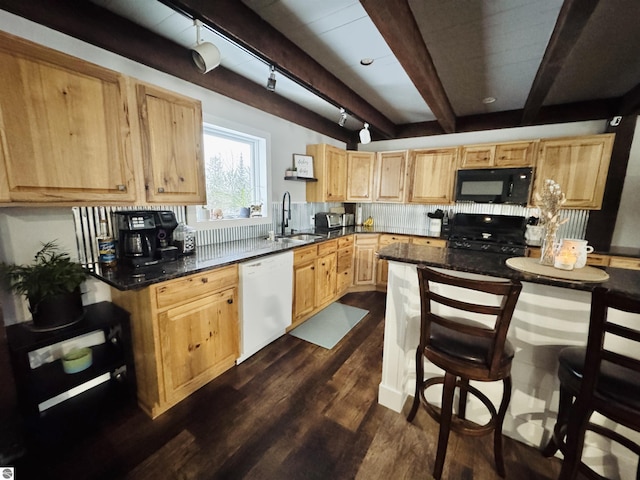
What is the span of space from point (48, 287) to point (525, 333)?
2.64 meters

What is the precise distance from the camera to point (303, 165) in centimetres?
346

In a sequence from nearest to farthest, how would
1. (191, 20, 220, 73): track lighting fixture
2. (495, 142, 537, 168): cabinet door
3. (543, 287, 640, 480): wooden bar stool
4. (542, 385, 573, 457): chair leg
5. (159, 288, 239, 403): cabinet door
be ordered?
1. (543, 287, 640, 480): wooden bar stool
2. (542, 385, 573, 457): chair leg
3. (191, 20, 220, 73): track lighting fixture
4. (159, 288, 239, 403): cabinet door
5. (495, 142, 537, 168): cabinet door

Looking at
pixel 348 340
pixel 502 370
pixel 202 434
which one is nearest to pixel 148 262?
pixel 202 434

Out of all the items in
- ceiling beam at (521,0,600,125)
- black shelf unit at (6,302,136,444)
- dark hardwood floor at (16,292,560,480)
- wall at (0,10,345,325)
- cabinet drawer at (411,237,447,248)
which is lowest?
dark hardwood floor at (16,292,560,480)

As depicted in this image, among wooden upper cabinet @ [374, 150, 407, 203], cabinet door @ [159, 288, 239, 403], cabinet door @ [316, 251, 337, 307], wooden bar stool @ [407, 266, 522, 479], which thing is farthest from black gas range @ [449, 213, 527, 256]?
cabinet door @ [159, 288, 239, 403]

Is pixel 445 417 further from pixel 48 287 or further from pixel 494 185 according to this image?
pixel 494 185

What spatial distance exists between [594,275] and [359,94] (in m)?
2.59

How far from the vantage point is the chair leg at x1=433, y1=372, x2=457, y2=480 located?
4.06 feet

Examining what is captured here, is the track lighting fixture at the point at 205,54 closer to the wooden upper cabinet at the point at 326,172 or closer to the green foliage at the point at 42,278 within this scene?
the green foliage at the point at 42,278

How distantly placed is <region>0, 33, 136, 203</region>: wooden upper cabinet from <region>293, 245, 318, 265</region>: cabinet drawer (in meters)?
1.49

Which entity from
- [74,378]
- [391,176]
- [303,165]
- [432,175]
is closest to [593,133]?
[432,175]

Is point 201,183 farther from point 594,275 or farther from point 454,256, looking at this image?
point 594,275

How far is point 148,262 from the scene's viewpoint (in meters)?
1.80

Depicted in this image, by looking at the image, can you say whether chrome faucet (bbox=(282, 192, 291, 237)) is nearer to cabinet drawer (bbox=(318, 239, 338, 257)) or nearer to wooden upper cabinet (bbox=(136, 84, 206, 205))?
cabinet drawer (bbox=(318, 239, 338, 257))
